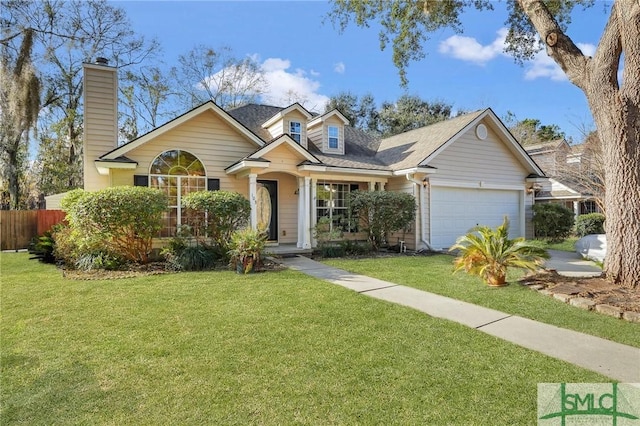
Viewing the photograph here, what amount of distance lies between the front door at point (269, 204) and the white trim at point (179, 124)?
1.47 meters

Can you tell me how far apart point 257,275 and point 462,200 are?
30.1 ft

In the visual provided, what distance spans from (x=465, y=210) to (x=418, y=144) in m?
3.17

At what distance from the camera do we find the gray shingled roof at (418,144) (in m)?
12.6

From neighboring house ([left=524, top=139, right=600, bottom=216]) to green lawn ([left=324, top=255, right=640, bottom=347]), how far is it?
41.2ft

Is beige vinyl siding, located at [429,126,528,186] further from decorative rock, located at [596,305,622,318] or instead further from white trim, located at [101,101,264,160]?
decorative rock, located at [596,305,622,318]

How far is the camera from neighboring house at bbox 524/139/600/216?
17.6 meters

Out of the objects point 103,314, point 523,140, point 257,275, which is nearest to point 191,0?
point 257,275

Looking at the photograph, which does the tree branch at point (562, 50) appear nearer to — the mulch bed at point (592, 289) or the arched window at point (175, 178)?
the mulch bed at point (592, 289)

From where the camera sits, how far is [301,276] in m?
7.47

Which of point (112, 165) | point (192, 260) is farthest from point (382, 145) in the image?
point (112, 165)

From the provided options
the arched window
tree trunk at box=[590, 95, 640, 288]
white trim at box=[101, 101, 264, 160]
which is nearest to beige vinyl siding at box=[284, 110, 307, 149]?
white trim at box=[101, 101, 264, 160]

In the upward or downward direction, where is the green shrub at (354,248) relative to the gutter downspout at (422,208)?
downward

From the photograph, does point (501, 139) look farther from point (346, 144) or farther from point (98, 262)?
point (98, 262)

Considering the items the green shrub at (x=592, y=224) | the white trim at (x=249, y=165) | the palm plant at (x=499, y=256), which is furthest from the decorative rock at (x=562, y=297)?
the green shrub at (x=592, y=224)
